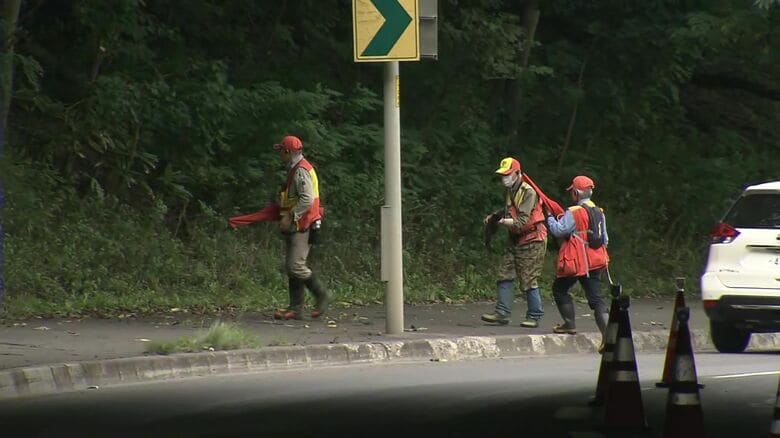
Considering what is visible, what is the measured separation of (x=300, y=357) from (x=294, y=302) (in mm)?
3112

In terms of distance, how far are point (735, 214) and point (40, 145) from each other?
10384 millimetres

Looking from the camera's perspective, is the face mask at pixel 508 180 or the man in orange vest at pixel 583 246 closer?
the man in orange vest at pixel 583 246

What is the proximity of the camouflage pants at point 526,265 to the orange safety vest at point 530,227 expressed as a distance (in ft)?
0.18

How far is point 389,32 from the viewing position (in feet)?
56.3

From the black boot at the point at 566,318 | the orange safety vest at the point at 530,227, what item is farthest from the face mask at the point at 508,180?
the black boot at the point at 566,318

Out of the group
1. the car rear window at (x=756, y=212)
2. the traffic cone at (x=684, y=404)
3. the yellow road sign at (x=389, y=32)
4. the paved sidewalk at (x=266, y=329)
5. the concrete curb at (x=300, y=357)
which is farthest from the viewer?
the yellow road sign at (x=389, y=32)

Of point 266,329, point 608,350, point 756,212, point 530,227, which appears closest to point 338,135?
point 530,227

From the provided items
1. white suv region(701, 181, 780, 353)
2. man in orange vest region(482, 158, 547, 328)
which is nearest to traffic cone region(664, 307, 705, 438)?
white suv region(701, 181, 780, 353)

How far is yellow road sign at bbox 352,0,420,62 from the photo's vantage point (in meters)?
17.1

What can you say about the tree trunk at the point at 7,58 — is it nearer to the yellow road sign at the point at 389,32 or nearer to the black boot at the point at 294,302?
the black boot at the point at 294,302

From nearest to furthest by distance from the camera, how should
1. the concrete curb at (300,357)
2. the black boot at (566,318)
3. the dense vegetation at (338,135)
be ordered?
the concrete curb at (300,357)
the black boot at (566,318)
the dense vegetation at (338,135)

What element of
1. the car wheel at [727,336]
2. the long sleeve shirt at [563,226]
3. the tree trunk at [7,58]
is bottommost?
the car wheel at [727,336]

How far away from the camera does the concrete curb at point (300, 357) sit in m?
13.8

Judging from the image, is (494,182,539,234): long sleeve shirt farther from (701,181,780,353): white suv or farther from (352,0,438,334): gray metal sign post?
(701,181,780,353): white suv
